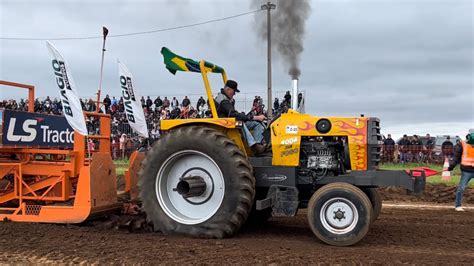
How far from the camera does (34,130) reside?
24.2 feet

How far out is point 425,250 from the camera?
564cm

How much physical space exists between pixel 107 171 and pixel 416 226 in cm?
448

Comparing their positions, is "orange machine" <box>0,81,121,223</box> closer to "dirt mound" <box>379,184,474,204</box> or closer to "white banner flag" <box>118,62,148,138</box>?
"white banner flag" <box>118,62,148,138</box>

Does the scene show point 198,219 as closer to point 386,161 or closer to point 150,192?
point 150,192

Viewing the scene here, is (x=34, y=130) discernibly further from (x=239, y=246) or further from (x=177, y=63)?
(x=239, y=246)

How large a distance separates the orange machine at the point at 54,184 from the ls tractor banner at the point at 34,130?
0.05 metres

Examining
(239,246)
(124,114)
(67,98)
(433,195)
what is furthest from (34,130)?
(124,114)

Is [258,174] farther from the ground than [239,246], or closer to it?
farther from the ground

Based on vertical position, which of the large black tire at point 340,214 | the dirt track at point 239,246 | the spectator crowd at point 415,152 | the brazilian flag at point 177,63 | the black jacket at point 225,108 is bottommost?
the dirt track at point 239,246

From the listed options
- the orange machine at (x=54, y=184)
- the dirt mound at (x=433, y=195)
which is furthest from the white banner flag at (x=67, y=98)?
the dirt mound at (x=433, y=195)

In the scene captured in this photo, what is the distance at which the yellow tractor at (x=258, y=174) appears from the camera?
19.4 ft

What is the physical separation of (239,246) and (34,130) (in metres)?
3.72

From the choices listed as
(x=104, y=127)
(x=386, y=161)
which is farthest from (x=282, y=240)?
(x=386, y=161)

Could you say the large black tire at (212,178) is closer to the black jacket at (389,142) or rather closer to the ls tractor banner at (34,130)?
the ls tractor banner at (34,130)
